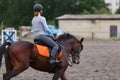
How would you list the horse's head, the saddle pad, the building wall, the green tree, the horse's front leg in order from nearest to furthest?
the horse's front leg, the saddle pad, the horse's head, the building wall, the green tree

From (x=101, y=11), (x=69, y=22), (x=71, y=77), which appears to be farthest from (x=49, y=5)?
(x=71, y=77)

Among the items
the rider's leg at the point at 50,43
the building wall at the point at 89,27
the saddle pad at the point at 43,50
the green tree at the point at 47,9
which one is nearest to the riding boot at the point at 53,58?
the rider's leg at the point at 50,43

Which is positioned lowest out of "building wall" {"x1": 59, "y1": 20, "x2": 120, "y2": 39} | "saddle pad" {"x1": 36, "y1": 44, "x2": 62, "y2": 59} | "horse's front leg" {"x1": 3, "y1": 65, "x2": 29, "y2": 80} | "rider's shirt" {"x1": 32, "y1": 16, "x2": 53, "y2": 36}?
"building wall" {"x1": 59, "y1": 20, "x2": 120, "y2": 39}

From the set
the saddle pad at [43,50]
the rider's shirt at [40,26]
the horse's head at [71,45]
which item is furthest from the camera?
the horse's head at [71,45]

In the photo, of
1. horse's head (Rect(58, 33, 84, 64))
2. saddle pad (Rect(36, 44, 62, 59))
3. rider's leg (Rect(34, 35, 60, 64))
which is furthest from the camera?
horse's head (Rect(58, 33, 84, 64))

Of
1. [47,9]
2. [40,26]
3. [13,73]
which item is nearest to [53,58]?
[40,26]

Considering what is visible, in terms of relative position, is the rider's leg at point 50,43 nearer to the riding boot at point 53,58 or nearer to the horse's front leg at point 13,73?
the riding boot at point 53,58

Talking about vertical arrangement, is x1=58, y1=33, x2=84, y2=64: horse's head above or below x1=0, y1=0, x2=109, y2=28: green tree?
above

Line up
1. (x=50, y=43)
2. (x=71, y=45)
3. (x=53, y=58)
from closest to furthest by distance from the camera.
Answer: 1. (x=53, y=58)
2. (x=50, y=43)
3. (x=71, y=45)

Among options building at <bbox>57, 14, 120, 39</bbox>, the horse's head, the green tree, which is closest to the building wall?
building at <bbox>57, 14, 120, 39</bbox>

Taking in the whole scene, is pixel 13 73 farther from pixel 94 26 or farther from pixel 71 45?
pixel 94 26

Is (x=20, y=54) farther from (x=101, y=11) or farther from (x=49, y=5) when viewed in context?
(x=101, y=11)

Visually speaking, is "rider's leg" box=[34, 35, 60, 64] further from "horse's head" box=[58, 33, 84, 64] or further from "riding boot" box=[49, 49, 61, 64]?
"horse's head" box=[58, 33, 84, 64]

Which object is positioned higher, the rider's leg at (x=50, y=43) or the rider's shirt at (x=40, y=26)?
the rider's shirt at (x=40, y=26)
